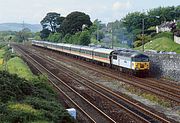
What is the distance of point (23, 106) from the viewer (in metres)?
17.6

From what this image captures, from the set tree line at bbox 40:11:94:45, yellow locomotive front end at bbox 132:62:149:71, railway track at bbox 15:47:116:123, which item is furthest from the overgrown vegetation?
tree line at bbox 40:11:94:45

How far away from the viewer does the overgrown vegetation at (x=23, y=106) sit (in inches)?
624

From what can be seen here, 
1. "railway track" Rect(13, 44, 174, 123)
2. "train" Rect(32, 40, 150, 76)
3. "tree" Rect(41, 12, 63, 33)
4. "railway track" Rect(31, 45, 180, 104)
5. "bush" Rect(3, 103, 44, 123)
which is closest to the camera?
"bush" Rect(3, 103, 44, 123)

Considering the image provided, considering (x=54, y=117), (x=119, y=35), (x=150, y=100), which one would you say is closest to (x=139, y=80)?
(x=150, y=100)

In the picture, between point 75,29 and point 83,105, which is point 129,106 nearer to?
point 83,105

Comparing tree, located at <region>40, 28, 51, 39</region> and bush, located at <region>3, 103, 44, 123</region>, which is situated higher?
tree, located at <region>40, 28, 51, 39</region>

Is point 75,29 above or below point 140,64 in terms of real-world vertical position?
above

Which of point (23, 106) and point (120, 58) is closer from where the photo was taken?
point (23, 106)

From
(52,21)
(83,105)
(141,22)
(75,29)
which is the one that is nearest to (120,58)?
(83,105)

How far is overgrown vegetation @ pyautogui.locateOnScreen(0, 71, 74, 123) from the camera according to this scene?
15846 millimetres

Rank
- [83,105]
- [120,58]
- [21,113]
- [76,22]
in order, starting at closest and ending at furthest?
1. [21,113]
2. [83,105]
3. [120,58]
4. [76,22]

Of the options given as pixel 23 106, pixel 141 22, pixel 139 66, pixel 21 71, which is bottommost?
pixel 21 71

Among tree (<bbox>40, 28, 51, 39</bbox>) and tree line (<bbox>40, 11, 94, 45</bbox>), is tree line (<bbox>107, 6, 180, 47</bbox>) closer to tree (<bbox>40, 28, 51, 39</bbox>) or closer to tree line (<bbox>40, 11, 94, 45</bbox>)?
tree line (<bbox>40, 11, 94, 45</bbox>)

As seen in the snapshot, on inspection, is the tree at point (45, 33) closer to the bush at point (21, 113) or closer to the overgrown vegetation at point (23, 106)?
the overgrown vegetation at point (23, 106)
